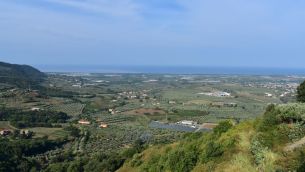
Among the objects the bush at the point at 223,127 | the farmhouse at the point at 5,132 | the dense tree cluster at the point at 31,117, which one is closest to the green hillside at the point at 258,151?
the bush at the point at 223,127

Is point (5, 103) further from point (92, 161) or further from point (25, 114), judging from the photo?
point (92, 161)

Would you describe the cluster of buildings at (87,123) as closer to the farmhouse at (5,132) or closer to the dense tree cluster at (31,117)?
the dense tree cluster at (31,117)

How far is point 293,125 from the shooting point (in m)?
17.2

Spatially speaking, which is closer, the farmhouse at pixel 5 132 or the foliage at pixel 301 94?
the foliage at pixel 301 94

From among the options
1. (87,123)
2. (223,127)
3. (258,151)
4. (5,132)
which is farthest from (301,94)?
(87,123)

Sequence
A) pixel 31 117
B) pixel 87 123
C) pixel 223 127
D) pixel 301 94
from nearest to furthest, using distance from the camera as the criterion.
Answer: pixel 301 94 → pixel 223 127 → pixel 31 117 → pixel 87 123

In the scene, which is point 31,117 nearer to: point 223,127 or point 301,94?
point 223,127

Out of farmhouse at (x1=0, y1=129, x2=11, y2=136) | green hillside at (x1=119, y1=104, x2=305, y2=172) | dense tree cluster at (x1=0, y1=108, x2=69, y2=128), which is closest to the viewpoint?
green hillside at (x1=119, y1=104, x2=305, y2=172)

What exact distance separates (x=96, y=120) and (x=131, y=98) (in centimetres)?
3900

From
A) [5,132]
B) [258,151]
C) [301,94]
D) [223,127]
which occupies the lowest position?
[5,132]

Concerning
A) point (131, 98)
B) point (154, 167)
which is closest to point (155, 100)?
point (131, 98)

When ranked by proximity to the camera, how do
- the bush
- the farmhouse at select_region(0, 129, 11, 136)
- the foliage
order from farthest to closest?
the farmhouse at select_region(0, 129, 11, 136) → the bush → the foliage

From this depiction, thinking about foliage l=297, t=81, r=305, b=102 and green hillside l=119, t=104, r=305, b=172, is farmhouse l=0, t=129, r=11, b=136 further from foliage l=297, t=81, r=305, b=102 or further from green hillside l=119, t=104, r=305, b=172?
foliage l=297, t=81, r=305, b=102

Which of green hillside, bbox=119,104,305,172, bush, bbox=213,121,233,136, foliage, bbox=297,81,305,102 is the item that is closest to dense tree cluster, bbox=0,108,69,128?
bush, bbox=213,121,233,136
